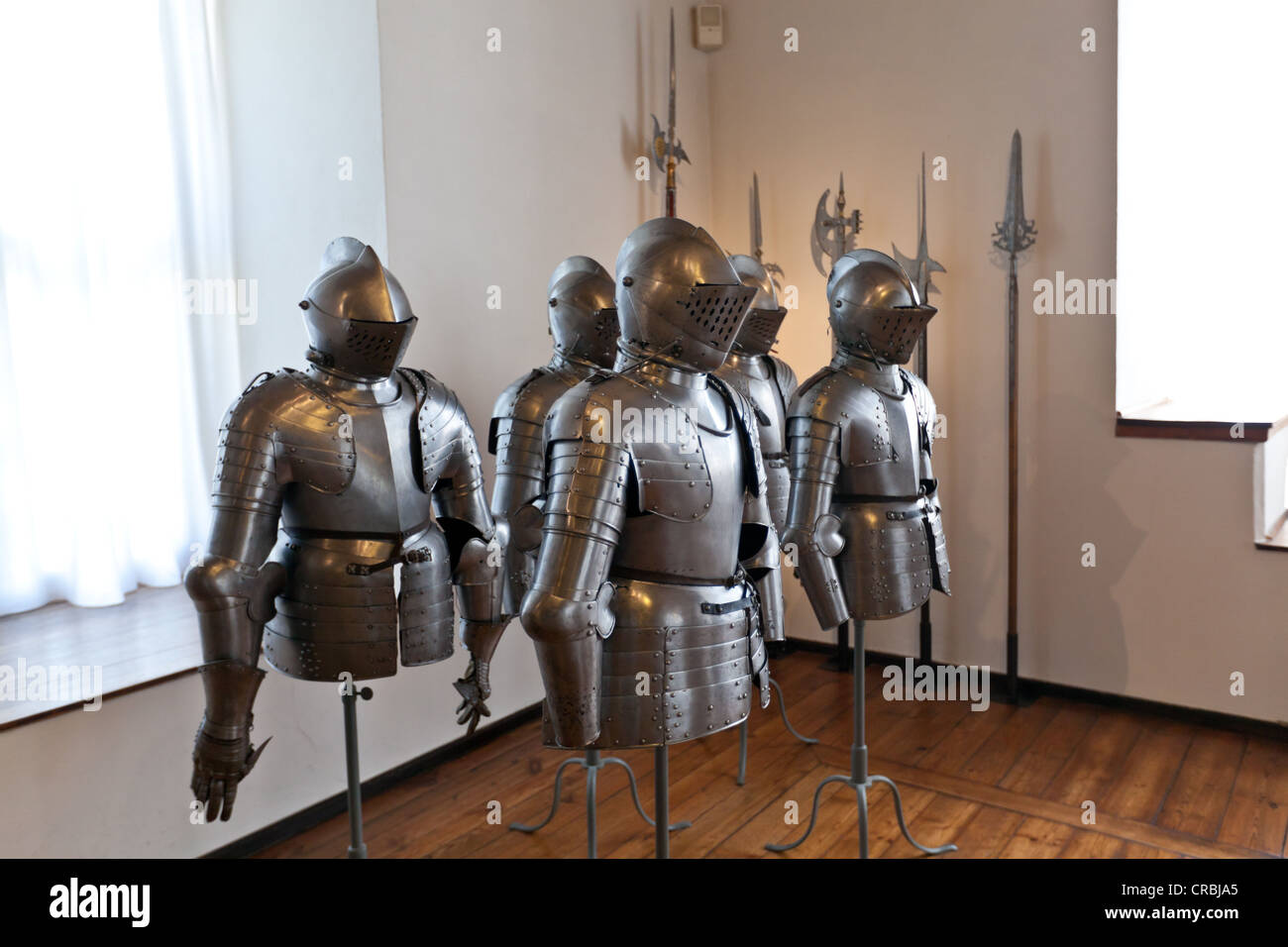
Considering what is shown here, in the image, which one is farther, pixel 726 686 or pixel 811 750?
pixel 811 750

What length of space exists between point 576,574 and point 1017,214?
286 centimetres

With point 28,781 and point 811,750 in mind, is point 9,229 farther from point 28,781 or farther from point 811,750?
point 811,750

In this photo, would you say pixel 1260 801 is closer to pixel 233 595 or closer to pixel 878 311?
pixel 878 311

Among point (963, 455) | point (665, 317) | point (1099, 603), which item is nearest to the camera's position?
point (665, 317)

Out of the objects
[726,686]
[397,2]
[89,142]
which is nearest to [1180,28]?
[397,2]

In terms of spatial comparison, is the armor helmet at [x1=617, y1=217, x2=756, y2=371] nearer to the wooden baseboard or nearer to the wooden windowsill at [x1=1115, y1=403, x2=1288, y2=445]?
the wooden windowsill at [x1=1115, y1=403, x2=1288, y2=445]

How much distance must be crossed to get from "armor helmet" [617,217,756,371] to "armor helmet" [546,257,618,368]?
100cm

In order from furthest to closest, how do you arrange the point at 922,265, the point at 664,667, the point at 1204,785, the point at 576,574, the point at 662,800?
the point at 922,265 → the point at 1204,785 → the point at 662,800 → the point at 664,667 → the point at 576,574

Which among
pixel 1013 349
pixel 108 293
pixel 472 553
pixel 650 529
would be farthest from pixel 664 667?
pixel 1013 349

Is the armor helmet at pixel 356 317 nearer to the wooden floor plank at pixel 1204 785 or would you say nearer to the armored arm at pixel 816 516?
the armored arm at pixel 816 516

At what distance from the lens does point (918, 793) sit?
3.10 meters

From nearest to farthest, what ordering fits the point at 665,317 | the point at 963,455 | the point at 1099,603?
the point at 665,317, the point at 1099,603, the point at 963,455

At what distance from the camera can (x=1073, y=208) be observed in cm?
366

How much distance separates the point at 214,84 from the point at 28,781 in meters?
2.11
